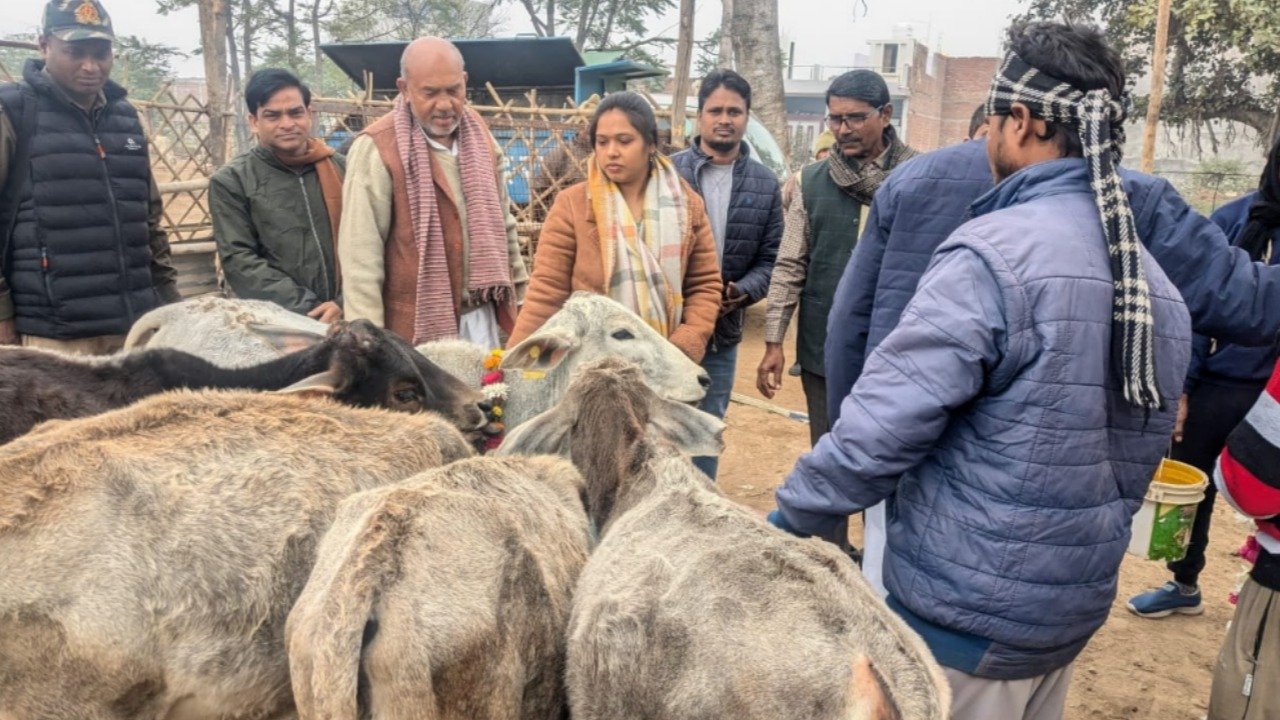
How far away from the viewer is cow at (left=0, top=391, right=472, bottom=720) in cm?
229

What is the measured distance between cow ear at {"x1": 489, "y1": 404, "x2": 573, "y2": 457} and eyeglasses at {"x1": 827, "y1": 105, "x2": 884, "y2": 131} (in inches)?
94.4

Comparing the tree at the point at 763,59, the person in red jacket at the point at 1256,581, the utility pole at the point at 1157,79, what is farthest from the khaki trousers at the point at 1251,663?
the tree at the point at 763,59

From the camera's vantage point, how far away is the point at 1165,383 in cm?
234

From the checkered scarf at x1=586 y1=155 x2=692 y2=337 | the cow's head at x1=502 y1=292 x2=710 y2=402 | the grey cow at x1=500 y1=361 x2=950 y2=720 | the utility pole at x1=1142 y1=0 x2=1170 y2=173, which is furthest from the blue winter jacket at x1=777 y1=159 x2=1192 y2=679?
→ the utility pole at x1=1142 y1=0 x2=1170 y2=173

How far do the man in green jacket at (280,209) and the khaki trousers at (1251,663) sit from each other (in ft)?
13.5

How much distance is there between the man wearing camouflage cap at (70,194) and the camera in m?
4.57

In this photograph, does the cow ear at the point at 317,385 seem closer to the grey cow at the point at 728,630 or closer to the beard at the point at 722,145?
the grey cow at the point at 728,630

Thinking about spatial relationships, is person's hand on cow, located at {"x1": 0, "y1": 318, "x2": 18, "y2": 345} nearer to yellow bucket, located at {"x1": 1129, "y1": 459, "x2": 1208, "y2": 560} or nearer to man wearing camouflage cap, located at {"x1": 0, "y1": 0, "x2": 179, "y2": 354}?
man wearing camouflage cap, located at {"x1": 0, "y1": 0, "x2": 179, "y2": 354}

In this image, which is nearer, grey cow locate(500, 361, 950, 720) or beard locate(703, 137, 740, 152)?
grey cow locate(500, 361, 950, 720)

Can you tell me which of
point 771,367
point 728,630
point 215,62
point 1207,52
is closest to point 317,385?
point 728,630

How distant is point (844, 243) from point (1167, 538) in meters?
2.23

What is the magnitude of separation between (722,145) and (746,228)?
49cm

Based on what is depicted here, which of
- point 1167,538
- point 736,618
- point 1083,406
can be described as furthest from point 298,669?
point 1167,538

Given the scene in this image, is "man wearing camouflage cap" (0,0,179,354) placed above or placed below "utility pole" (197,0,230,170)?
below
